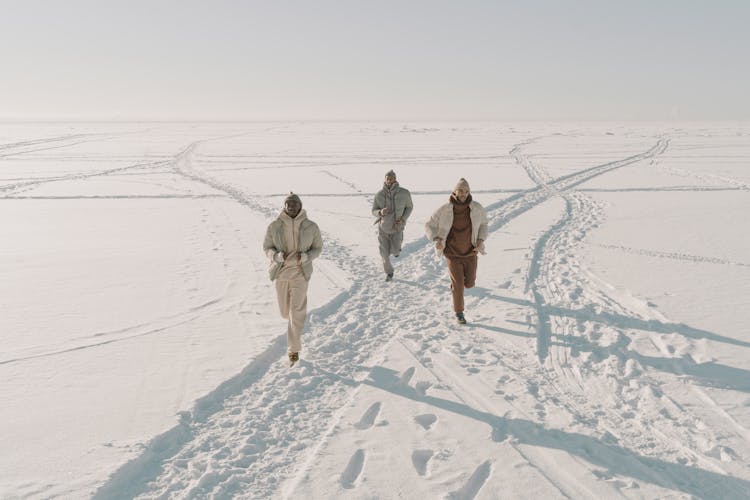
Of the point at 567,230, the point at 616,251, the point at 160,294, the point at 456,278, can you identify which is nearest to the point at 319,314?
the point at 456,278

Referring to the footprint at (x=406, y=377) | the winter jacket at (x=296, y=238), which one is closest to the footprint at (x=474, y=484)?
the footprint at (x=406, y=377)

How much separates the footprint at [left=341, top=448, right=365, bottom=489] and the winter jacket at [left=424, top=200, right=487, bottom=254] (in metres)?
2.98

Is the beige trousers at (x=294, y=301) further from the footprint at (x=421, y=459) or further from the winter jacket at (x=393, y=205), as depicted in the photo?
the winter jacket at (x=393, y=205)

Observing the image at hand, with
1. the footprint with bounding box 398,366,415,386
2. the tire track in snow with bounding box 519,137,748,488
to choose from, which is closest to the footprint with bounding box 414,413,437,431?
the footprint with bounding box 398,366,415,386

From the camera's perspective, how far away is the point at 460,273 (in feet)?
21.2

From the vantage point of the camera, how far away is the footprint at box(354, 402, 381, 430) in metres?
4.35

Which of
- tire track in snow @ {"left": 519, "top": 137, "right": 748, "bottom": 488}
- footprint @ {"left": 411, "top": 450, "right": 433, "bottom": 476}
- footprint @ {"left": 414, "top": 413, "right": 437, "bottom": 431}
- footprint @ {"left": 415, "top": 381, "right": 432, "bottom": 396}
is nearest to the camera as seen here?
footprint @ {"left": 411, "top": 450, "right": 433, "bottom": 476}

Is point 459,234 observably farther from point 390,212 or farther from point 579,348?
point 390,212

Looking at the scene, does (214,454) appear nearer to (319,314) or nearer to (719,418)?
(319,314)

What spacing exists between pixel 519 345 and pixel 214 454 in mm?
3577

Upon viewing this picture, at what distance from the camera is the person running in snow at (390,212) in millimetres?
8156

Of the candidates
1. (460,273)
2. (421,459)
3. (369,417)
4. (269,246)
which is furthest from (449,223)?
(421,459)

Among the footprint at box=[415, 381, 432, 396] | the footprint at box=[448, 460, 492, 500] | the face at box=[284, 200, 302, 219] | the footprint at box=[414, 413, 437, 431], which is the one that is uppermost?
the face at box=[284, 200, 302, 219]

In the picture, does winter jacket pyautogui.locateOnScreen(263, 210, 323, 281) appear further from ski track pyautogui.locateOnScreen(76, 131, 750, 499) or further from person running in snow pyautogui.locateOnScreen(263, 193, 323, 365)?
ski track pyautogui.locateOnScreen(76, 131, 750, 499)
